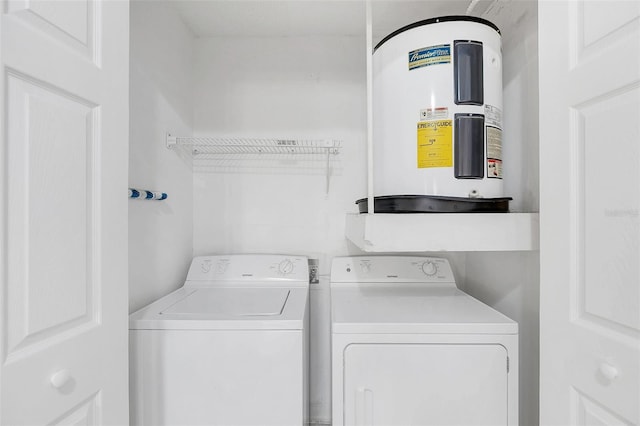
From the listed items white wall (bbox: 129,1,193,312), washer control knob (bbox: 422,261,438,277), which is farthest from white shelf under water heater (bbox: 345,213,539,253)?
white wall (bbox: 129,1,193,312)

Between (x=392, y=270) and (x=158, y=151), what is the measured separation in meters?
1.47

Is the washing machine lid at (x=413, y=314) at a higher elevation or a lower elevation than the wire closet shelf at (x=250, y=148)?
lower

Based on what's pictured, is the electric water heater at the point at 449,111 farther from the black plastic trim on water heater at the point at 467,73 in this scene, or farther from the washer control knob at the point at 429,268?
the washer control knob at the point at 429,268

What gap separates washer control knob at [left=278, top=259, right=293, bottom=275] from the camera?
6.17 feet

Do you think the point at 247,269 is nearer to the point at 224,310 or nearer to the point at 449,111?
the point at 224,310

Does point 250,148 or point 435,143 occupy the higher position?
point 250,148

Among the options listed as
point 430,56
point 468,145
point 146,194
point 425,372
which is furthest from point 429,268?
point 146,194
